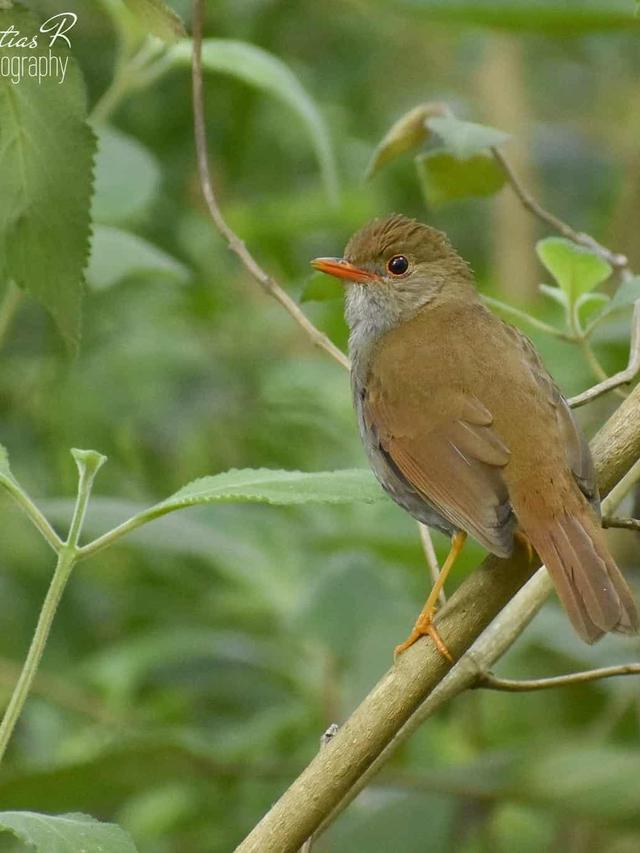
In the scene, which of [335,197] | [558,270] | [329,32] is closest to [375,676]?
[335,197]

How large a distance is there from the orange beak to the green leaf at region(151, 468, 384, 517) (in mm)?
1772

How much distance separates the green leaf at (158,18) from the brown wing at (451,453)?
1.17m

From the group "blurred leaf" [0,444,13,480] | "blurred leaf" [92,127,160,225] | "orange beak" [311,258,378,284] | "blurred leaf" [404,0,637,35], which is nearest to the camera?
"blurred leaf" [0,444,13,480]

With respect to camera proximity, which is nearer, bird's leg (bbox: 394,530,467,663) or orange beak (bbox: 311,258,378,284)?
bird's leg (bbox: 394,530,467,663)

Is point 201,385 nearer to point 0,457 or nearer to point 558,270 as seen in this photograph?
point 558,270

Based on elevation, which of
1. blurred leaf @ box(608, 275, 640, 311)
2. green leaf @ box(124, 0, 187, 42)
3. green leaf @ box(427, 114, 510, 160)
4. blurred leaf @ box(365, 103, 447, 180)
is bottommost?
blurred leaf @ box(608, 275, 640, 311)

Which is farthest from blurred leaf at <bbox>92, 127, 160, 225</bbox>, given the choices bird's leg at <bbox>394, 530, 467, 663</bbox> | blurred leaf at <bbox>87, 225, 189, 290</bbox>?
bird's leg at <bbox>394, 530, 467, 663</bbox>

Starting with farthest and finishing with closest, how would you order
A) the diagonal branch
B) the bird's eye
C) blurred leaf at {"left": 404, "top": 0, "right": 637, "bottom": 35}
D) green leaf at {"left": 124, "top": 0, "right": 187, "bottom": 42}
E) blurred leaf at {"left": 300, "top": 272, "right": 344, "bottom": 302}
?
the bird's eye
blurred leaf at {"left": 404, "top": 0, "right": 637, "bottom": 35}
blurred leaf at {"left": 300, "top": 272, "right": 344, "bottom": 302}
green leaf at {"left": 124, "top": 0, "right": 187, "bottom": 42}
the diagonal branch

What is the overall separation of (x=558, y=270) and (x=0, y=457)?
1.28 m

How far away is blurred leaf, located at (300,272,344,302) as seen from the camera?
340cm

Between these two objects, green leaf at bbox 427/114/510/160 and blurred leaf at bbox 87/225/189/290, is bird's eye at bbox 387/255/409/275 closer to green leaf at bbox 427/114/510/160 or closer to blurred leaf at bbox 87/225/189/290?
blurred leaf at bbox 87/225/189/290

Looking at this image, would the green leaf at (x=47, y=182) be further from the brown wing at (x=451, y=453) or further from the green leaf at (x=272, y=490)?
the brown wing at (x=451, y=453)

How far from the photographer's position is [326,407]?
6.03m

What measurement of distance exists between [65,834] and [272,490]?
24.4 inches
